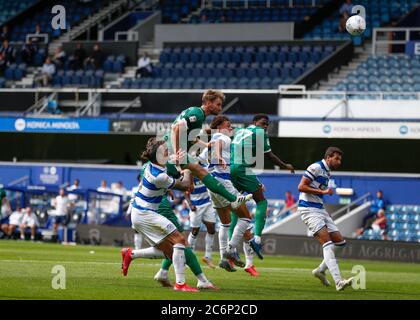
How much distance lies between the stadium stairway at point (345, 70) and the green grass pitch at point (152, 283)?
57.7ft

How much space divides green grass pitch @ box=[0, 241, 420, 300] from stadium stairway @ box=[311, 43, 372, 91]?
17595 mm

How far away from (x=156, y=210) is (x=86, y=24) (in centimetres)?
3229

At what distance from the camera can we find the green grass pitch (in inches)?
535

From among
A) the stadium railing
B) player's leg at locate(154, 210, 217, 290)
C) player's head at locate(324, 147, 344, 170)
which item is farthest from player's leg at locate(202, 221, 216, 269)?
the stadium railing

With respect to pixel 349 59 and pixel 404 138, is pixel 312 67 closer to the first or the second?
pixel 349 59

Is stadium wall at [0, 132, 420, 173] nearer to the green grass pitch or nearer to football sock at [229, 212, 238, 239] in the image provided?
the green grass pitch

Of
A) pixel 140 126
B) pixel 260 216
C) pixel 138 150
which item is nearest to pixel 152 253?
pixel 260 216

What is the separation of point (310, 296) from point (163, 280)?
87.8 inches

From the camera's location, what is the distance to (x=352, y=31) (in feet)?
65.8

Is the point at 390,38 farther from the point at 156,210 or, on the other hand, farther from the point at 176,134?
the point at 156,210

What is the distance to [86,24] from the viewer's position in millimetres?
45844

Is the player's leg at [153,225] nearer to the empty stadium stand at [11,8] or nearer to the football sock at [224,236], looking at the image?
the football sock at [224,236]

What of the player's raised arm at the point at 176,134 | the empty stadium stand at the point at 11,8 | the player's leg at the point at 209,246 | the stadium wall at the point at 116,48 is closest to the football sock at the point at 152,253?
the player's raised arm at the point at 176,134

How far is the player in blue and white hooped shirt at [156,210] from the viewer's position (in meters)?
14.3
